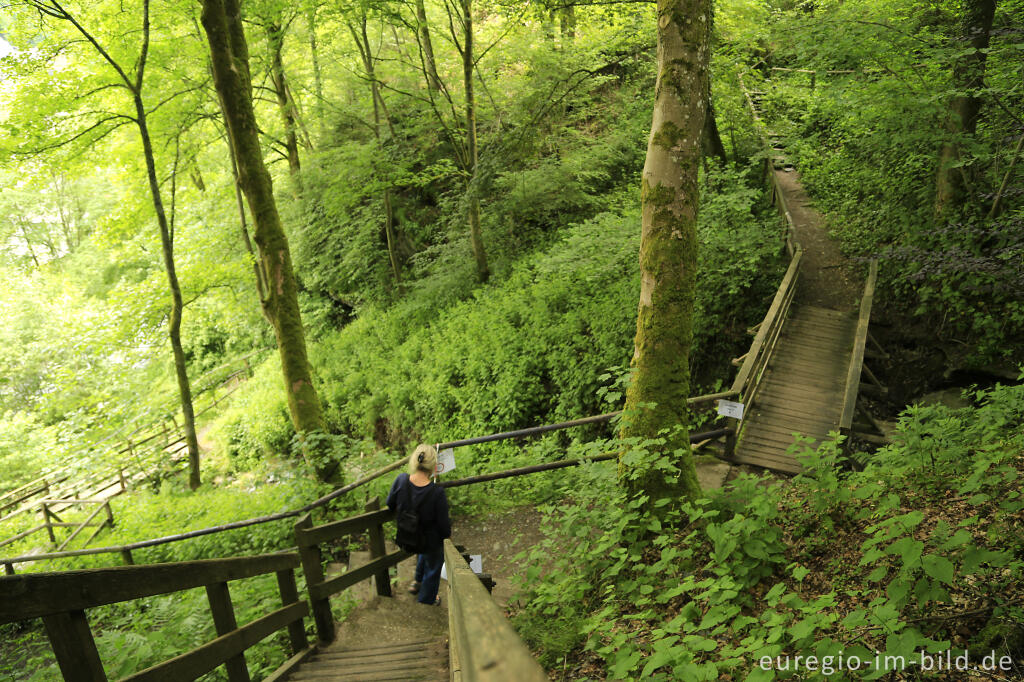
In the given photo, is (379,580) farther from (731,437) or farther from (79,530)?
(79,530)

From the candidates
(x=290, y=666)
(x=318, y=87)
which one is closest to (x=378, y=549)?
(x=290, y=666)

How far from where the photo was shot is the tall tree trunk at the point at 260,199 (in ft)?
25.7

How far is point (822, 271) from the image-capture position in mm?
12688

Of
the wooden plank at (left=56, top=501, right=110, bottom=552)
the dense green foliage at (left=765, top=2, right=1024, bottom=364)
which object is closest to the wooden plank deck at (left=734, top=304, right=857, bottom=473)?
the dense green foliage at (left=765, top=2, right=1024, bottom=364)

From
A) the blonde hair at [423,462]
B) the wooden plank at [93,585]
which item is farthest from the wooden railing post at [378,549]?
the wooden plank at [93,585]

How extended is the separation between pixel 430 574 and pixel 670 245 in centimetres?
388

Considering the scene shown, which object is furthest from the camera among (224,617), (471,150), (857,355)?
(471,150)

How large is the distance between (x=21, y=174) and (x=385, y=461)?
973 cm

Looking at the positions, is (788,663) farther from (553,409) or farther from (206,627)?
(553,409)

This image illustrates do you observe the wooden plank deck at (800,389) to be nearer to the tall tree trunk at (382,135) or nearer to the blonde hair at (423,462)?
the blonde hair at (423,462)

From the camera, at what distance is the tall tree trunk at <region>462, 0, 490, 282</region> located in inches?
513

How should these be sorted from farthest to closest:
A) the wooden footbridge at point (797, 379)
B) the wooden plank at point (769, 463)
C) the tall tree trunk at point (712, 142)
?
→ the tall tree trunk at point (712, 142) < the wooden footbridge at point (797, 379) < the wooden plank at point (769, 463)

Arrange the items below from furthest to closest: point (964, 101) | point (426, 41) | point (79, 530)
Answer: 1. point (426, 41)
2. point (79, 530)
3. point (964, 101)

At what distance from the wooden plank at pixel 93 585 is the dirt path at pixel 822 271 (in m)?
12.4
